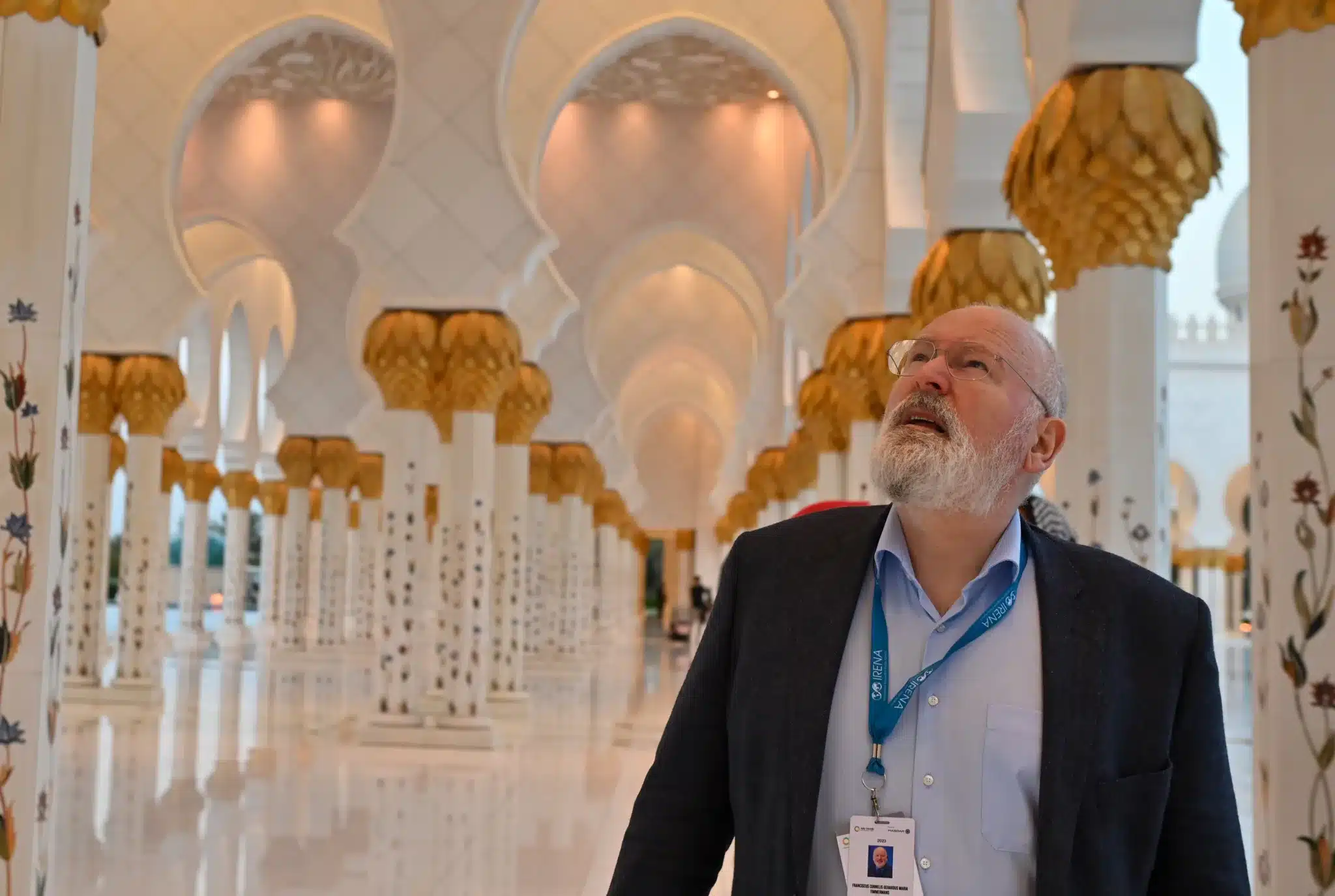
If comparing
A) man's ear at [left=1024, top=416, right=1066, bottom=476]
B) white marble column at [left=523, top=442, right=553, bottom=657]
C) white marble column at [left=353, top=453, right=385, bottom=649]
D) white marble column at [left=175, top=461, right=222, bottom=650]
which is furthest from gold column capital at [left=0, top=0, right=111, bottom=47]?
white marble column at [left=175, top=461, right=222, bottom=650]

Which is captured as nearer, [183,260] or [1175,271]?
[183,260]

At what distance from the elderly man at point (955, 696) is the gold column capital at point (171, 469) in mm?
15201

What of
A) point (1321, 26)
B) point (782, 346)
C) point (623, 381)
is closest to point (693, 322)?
point (623, 381)

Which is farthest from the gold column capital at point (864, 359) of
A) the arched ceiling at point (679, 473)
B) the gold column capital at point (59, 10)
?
the arched ceiling at point (679, 473)

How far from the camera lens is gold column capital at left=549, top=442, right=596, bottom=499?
47.4ft

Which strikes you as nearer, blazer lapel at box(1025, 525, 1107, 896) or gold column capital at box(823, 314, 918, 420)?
blazer lapel at box(1025, 525, 1107, 896)

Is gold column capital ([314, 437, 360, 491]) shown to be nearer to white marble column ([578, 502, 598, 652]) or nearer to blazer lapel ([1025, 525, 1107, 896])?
white marble column ([578, 502, 598, 652])

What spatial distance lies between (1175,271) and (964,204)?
60.8ft

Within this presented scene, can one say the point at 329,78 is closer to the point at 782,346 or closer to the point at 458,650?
the point at 782,346

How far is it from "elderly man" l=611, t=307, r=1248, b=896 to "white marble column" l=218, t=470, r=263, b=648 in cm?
1801

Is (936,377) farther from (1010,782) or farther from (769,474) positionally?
(769,474)

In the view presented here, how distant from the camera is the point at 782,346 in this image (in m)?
15.9

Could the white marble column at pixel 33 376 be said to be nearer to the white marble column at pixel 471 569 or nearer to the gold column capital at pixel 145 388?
the white marble column at pixel 471 569

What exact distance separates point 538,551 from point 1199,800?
1366 centimetres
